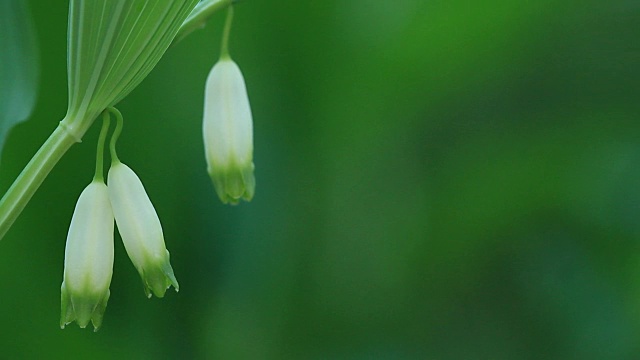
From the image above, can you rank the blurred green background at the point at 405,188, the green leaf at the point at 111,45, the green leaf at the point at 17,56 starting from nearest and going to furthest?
the green leaf at the point at 111,45
the green leaf at the point at 17,56
the blurred green background at the point at 405,188

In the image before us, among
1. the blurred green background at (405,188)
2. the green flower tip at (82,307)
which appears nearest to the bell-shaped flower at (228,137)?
the green flower tip at (82,307)

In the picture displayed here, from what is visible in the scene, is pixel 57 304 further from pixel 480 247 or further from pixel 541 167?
pixel 541 167

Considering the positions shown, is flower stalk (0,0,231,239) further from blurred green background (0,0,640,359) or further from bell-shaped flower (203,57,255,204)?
blurred green background (0,0,640,359)

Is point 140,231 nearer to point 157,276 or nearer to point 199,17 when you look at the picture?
point 157,276

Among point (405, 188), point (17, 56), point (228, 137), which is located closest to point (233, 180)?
point (228, 137)

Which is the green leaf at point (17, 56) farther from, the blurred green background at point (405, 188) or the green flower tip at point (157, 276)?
the blurred green background at point (405, 188)

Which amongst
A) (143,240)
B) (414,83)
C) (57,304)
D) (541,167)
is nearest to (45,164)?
(143,240)
